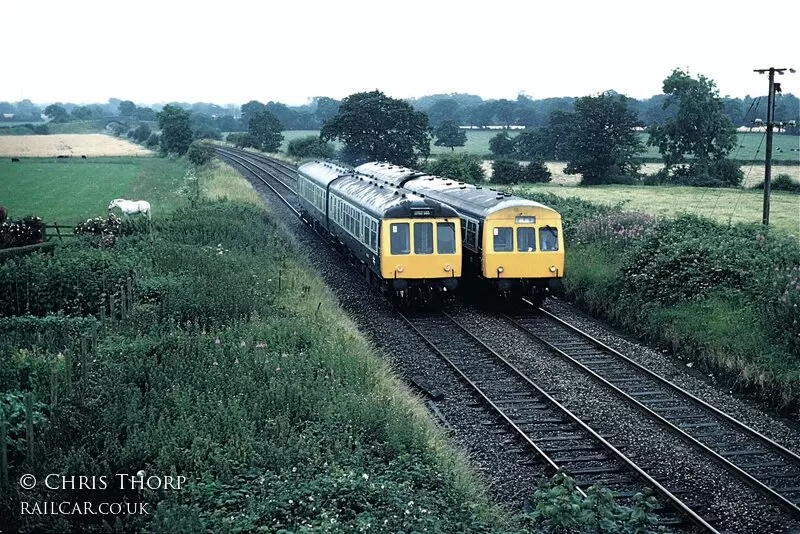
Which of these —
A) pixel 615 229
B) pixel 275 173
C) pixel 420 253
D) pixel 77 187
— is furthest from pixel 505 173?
pixel 420 253

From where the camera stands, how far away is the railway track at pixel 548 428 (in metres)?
10.6

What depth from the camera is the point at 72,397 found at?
995cm

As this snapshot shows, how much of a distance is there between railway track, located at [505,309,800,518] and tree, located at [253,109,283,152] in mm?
75483

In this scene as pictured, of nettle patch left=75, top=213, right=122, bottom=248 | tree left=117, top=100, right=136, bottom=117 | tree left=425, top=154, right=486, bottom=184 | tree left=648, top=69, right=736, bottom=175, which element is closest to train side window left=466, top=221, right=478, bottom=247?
nettle patch left=75, top=213, right=122, bottom=248

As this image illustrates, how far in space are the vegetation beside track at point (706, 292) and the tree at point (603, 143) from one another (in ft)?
121

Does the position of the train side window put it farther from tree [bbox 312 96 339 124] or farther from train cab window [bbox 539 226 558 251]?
tree [bbox 312 96 339 124]

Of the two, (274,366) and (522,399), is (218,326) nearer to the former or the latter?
(274,366)

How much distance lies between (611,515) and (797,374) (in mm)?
7277

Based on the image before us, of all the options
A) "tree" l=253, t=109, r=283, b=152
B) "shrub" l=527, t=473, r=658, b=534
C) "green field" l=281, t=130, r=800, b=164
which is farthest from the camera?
→ "tree" l=253, t=109, r=283, b=152

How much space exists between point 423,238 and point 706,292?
6.60 metres

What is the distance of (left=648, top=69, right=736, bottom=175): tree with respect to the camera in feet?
199

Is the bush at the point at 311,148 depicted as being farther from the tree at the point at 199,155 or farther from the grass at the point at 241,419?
the grass at the point at 241,419

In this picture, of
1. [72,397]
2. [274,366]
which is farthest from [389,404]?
[72,397]

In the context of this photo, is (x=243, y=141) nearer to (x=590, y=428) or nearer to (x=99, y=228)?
(x=99, y=228)
